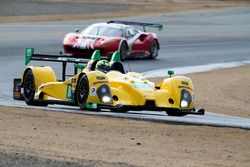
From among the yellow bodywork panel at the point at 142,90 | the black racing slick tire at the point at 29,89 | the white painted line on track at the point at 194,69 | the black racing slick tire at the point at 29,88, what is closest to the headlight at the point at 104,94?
the yellow bodywork panel at the point at 142,90

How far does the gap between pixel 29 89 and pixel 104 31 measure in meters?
12.1

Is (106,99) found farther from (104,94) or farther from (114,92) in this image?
(114,92)

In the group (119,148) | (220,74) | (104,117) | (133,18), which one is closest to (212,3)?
(133,18)

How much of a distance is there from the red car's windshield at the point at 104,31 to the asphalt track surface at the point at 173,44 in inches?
38.3

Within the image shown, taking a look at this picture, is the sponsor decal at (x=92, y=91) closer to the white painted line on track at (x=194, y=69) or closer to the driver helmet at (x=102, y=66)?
the driver helmet at (x=102, y=66)

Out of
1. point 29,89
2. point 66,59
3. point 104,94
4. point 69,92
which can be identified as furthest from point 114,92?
point 29,89

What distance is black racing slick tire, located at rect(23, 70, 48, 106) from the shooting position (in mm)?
16109

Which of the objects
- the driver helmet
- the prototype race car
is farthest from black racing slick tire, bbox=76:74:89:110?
the driver helmet

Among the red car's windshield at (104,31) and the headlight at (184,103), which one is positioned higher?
the red car's windshield at (104,31)

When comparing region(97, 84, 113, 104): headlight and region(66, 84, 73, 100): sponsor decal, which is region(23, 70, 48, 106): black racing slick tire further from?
region(97, 84, 113, 104): headlight

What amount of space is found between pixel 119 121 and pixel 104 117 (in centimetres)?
62

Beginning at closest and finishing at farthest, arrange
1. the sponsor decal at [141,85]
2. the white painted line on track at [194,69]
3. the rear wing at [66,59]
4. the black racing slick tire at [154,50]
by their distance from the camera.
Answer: the sponsor decal at [141,85] → the rear wing at [66,59] → the white painted line on track at [194,69] → the black racing slick tire at [154,50]

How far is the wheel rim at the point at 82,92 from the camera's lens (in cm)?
1492

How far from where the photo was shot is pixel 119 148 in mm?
10258
